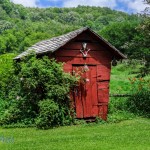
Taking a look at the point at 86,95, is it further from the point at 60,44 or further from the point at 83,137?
the point at 83,137

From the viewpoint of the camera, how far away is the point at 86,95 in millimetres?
17562

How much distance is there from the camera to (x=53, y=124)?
626 inches

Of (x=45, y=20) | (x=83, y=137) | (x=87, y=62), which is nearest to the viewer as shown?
(x=83, y=137)

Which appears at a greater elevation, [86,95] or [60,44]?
[60,44]

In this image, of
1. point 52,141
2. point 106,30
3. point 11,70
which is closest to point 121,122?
point 52,141

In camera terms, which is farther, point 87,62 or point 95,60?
point 95,60

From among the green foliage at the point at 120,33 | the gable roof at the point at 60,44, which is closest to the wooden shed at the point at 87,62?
the gable roof at the point at 60,44

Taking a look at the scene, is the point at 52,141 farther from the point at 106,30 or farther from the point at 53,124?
the point at 106,30

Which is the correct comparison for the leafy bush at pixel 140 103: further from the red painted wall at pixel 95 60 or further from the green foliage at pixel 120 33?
the green foliage at pixel 120 33

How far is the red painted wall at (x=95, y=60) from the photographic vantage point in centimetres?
1731

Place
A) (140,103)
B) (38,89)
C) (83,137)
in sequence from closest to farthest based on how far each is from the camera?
1. (83,137)
2. (38,89)
3. (140,103)

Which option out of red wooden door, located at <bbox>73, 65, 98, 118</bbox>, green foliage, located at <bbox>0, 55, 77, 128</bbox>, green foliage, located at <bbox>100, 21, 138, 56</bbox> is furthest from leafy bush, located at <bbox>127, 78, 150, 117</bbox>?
green foliage, located at <bbox>100, 21, 138, 56</bbox>

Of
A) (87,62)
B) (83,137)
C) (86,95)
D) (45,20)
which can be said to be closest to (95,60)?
(87,62)

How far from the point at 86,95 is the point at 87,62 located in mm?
1519
